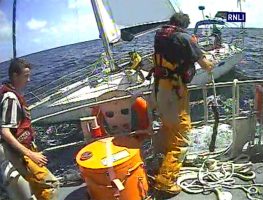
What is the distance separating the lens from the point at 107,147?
462 cm

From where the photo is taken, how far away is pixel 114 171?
4348 mm

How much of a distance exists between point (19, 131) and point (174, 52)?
1993mm

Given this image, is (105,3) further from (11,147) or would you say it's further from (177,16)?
(11,147)

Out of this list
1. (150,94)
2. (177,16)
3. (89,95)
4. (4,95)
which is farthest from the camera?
(89,95)

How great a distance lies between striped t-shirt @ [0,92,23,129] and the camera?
154 inches

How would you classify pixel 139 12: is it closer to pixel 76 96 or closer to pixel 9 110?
pixel 76 96

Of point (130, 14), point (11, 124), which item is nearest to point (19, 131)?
point (11, 124)

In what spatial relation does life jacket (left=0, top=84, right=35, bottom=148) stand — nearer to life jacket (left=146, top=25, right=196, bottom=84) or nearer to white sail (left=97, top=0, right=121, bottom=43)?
life jacket (left=146, top=25, right=196, bottom=84)

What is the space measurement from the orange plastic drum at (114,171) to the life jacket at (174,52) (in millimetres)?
1007

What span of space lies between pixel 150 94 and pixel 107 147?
47.0 inches

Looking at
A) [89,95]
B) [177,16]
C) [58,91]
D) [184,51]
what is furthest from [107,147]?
[58,91]

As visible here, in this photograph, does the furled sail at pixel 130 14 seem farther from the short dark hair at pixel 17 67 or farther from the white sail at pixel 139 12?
the short dark hair at pixel 17 67

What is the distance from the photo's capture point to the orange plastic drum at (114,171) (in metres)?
4.36

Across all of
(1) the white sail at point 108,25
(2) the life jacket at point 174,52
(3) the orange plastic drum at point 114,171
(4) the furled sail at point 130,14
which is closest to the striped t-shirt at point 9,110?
(3) the orange plastic drum at point 114,171
